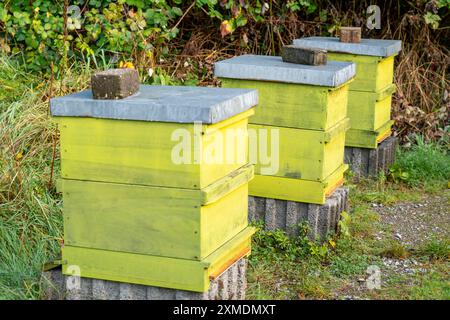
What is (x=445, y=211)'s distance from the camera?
19.3 feet

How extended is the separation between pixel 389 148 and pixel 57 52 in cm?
290

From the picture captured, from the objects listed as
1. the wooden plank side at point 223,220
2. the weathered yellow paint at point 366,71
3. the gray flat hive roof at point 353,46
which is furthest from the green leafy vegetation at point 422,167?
the wooden plank side at point 223,220

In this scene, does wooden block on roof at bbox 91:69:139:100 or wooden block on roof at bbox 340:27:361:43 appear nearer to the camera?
wooden block on roof at bbox 91:69:139:100

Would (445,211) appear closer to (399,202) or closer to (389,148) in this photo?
(399,202)

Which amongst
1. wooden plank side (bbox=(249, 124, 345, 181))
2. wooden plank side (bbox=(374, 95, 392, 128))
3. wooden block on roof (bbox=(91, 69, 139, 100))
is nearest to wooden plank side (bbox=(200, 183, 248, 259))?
wooden block on roof (bbox=(91, 69, 139, 100))

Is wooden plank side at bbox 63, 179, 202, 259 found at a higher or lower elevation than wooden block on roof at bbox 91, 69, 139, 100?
lower

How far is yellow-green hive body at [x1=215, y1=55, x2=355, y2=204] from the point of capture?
4633 millimetres

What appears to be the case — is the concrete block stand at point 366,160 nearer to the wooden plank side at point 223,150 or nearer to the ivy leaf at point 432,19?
the ivy leaf at point 432,19

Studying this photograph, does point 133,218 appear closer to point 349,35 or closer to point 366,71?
point 366,71

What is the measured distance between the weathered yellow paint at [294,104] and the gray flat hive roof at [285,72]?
0.15ft

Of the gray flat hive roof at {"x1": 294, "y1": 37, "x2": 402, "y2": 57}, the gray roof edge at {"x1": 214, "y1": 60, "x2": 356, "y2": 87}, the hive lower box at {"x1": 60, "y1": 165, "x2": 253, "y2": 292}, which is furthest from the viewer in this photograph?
the gray flat hive roof at {"x1": 294, "y1": 37, "x2": 402, "y2": 57}

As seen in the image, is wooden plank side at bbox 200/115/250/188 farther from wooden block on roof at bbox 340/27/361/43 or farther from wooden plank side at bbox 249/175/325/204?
wooden block on roof at bbox 340/27/361/43

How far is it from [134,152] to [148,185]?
0.50 ft

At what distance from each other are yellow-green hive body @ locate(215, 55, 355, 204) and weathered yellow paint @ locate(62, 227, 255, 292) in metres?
1.25
